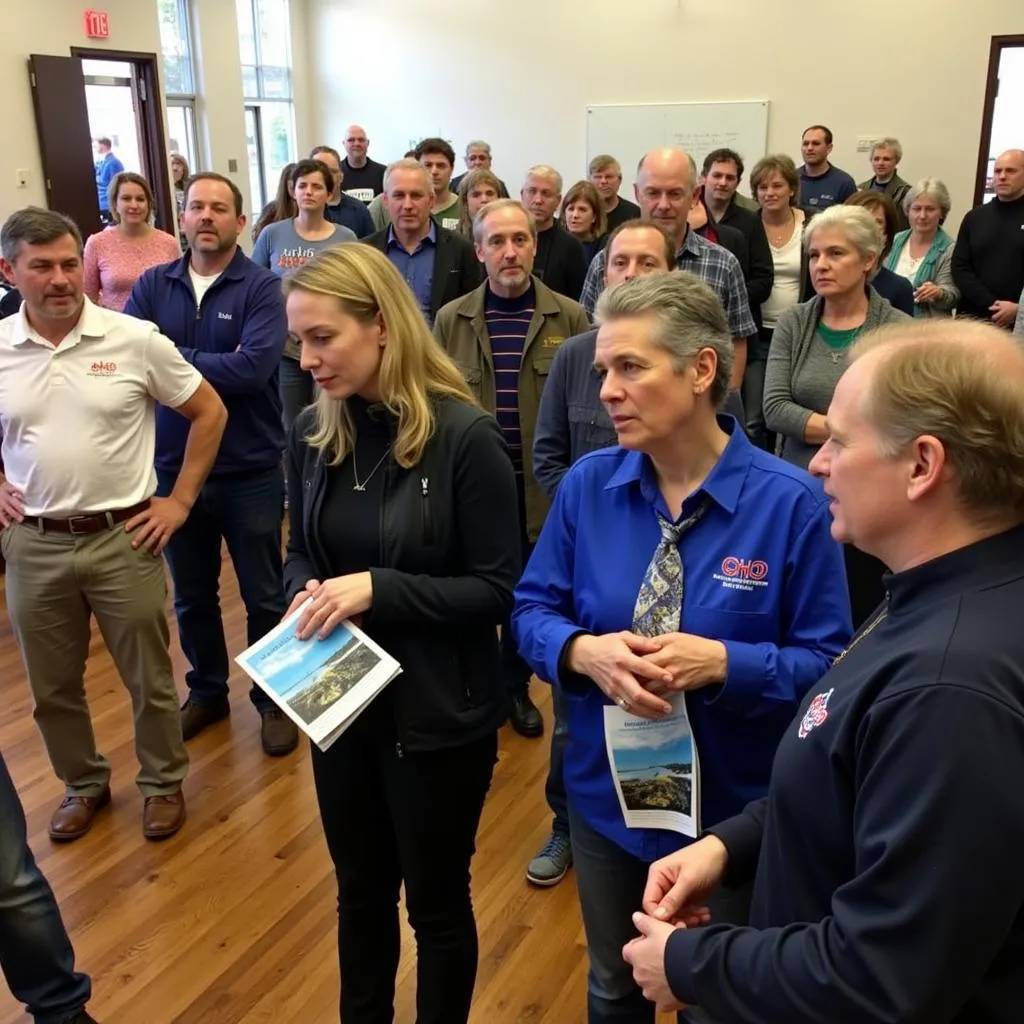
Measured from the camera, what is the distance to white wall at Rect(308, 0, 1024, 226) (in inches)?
342

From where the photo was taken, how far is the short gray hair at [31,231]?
2471 mm

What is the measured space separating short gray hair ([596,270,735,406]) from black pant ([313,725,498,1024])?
779 millimetres

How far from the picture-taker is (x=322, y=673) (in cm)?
165

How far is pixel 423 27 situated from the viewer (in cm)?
1066

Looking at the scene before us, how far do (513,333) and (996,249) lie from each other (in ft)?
10.6

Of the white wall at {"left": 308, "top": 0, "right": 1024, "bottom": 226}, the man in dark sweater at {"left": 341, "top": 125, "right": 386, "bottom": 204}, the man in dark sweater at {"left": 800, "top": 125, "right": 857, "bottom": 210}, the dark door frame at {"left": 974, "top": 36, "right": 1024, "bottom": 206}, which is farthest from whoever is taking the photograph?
the white wall at {"left": 308, "top": 0, "right": 1024, "bottom": 226}

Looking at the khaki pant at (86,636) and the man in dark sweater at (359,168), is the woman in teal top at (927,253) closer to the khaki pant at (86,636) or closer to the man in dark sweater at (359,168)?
the khaki pant at (86,636)

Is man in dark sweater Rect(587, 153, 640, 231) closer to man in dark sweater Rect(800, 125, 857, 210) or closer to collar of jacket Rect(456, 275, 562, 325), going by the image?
man in dark sweater Rect(800, 125, 857, 210)

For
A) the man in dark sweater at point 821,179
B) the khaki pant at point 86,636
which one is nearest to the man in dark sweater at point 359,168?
the man in dark sweater at point 821,179

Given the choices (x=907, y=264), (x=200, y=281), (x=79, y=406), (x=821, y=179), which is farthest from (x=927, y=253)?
(x=79, y=406)

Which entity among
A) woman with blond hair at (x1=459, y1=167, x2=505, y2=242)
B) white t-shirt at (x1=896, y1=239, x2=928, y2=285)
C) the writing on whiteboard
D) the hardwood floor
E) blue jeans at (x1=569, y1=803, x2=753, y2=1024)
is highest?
the writing on whiteboard

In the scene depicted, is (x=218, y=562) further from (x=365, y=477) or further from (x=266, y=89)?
(x=266, y=89)

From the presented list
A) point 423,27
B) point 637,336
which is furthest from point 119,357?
point 423,27

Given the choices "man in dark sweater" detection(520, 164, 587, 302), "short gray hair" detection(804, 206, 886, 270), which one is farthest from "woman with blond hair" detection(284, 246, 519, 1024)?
"man in dark sweater" detection(520, 164, 587, 302)
